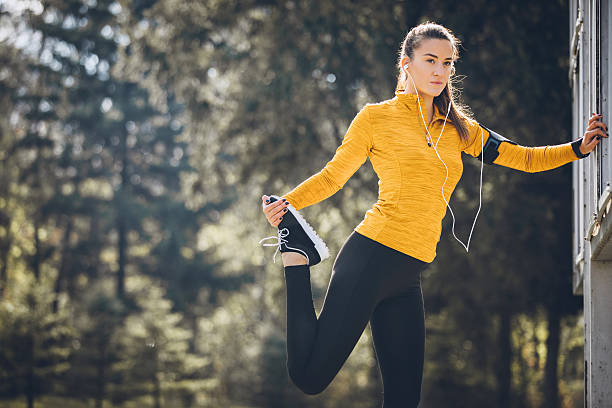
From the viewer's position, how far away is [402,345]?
277 centimetres

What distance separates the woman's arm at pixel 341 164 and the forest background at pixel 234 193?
783 cm

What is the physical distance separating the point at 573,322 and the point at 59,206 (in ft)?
42.0

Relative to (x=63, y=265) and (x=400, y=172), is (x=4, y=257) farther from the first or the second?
(x=400, y=172)

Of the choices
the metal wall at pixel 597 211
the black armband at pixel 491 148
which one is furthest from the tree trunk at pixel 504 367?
the black armband at pixel 491 148

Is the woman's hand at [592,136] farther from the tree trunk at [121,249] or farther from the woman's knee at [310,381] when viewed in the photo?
the tree trunk at [121,249]

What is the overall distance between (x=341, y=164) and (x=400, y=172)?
0.82ft

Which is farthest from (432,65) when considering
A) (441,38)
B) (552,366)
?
(552,366)

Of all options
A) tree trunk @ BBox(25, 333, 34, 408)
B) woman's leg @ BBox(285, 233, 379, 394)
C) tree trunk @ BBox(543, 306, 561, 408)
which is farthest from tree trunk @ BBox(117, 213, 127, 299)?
woman's leg @ BBox(285, 233, 379, 394)

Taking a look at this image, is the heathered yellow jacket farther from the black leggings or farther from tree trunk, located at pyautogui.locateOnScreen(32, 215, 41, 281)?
tree trunk, located at pyautogui.locateOnScreen(32, 215, 41, 281)

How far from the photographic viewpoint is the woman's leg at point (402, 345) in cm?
277

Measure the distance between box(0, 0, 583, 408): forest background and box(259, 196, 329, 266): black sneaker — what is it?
7.92 meters

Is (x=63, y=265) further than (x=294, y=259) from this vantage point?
Yes

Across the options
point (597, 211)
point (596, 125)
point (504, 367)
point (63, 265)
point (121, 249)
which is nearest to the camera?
point (596, 125)

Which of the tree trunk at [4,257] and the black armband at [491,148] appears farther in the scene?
the tree trunk at [4,257]
